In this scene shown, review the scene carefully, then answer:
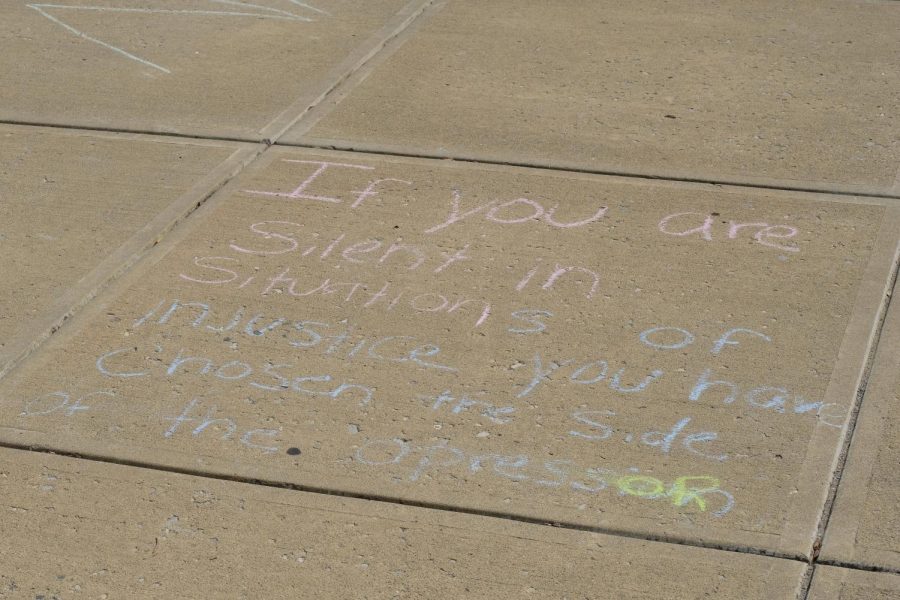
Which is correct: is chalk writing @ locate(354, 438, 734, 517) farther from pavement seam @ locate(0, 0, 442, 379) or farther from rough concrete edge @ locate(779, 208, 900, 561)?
pavement seam @ locate(0, 0, 442, 379)

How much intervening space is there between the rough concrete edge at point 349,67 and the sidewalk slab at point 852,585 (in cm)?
314

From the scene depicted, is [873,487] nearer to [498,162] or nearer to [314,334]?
[314,334]

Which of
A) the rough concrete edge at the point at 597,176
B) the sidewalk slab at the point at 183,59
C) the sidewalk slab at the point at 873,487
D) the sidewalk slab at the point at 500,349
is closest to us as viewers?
the sidewalk slab at the point at 873,487

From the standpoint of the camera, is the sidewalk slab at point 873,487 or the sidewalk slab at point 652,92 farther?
the sidewalk slab at point 652,92

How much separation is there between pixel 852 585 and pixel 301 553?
1.28m

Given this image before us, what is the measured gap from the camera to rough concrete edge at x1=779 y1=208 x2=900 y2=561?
320 cm

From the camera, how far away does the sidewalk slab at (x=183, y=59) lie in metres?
5.77

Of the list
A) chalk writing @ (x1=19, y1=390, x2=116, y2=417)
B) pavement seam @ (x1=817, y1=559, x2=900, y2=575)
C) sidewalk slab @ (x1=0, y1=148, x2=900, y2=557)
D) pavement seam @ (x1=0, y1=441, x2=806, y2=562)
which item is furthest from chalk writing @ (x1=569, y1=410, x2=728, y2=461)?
chalk writing @ (x1=19, y1=390, x2=116, y2=417)

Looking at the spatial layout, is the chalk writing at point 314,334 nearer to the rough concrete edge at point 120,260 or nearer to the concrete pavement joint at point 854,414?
the rough concrete edge at point 120,260

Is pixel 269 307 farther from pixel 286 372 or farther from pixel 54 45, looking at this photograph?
pixel 54 45

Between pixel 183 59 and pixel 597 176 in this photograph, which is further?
pixel 183 59

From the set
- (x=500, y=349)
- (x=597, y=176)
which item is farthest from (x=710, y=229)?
(x=500, y=349)

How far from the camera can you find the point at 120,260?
15.0 ft

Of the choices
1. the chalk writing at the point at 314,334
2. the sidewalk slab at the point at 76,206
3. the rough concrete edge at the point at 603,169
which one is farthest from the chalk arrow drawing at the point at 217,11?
the chalk writing at the point at 314,334
